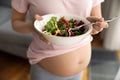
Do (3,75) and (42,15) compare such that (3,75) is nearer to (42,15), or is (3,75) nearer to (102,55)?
(102,55)

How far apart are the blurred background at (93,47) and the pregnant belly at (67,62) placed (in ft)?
2.63

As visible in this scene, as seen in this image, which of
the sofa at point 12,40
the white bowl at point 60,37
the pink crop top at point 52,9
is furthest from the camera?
the sofa at point 12,40


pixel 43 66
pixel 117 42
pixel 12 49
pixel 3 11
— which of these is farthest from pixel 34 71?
pixel 117 42

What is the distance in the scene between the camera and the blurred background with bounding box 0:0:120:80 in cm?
178

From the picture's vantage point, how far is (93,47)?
2268 millimetres

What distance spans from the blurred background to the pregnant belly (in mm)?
802

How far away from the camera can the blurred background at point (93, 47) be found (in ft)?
5.84

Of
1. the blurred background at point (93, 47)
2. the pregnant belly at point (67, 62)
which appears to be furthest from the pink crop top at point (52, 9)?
the blurred background at point (93, 47)

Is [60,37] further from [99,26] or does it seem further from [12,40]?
[12,40]

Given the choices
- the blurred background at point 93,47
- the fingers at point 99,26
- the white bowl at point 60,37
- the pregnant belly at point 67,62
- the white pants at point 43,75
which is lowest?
the blurred background at point 93,47

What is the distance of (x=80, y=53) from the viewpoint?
873 mm

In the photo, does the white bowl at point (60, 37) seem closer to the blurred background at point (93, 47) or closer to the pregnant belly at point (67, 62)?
the pregnant belly at point (67, 62)

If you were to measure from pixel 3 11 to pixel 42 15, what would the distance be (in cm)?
135

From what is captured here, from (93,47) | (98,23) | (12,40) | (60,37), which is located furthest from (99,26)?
(93,47)
